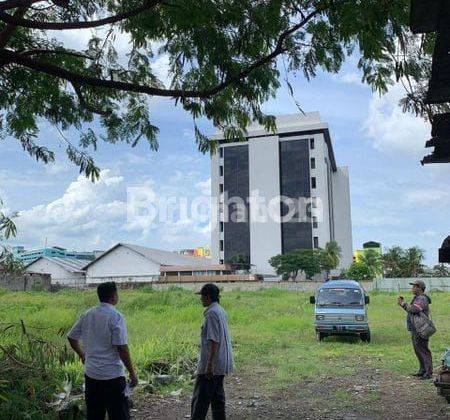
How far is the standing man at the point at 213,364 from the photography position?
515cm

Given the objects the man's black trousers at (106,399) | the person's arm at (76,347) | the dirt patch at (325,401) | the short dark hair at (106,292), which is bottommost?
the dirt patch at (325,401)

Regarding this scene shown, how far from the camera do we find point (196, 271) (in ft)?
237

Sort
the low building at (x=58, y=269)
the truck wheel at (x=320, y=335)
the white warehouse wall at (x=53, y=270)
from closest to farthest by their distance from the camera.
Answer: the truck wheel at (x=320, y=335) < the low building at (x=58, y=269) < the white warehouse wall at (x=53, y=270)

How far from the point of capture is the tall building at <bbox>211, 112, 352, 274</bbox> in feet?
249

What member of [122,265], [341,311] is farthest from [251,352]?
[122,265]

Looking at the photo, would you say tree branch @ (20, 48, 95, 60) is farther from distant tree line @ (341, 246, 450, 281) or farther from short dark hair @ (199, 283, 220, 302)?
distant tree line @ (341, 246, 450, 281)

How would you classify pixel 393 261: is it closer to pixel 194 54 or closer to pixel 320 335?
pixel 320 335

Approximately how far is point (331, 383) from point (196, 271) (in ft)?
209

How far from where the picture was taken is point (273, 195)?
78562 millimetres

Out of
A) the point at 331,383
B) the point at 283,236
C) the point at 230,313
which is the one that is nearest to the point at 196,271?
the point at 283,236

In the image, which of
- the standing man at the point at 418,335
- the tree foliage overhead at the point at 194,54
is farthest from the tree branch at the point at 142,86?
the standing man at the point at 418,335

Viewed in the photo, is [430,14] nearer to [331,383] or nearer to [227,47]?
[227,47]

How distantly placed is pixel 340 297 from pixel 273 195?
62.9 meters

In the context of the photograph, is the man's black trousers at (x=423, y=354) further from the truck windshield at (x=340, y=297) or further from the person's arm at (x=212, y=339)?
the truck windshield at (x=340, y=297)
